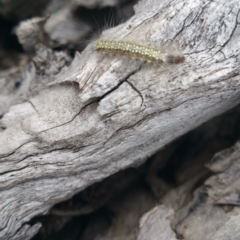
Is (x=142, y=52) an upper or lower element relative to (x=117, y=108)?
upper

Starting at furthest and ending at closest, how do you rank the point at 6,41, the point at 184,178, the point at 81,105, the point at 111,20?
the point at 6,41 → the point at 111,20 → the point at 184,178 → the point at 81,105

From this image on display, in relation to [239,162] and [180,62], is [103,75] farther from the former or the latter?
[239,162]

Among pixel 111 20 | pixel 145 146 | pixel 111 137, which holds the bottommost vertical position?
pixel 145 146

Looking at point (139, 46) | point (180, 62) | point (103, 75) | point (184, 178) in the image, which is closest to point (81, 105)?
point (103, 75)
